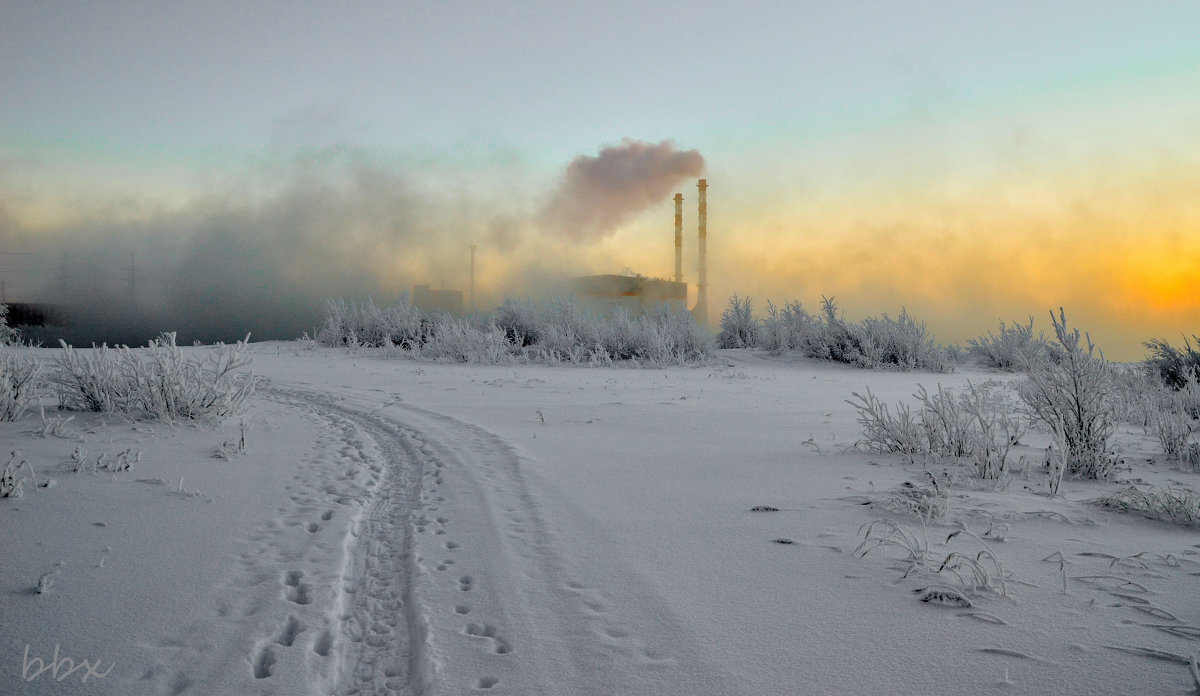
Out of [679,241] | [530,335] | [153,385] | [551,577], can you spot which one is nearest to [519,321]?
[530,335]

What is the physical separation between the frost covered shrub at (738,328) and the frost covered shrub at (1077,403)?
13527 millimetres

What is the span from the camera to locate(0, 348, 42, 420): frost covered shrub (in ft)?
18.7

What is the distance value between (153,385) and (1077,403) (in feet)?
24.3

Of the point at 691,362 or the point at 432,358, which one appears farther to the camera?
the point at 432,358

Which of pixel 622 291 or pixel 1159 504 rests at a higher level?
pixel 622 291

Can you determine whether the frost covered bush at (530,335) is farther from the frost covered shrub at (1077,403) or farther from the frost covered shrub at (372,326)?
the frost covered shrub at (1077,403)

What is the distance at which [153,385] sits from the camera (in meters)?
5.98

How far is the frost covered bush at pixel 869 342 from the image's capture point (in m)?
13.7

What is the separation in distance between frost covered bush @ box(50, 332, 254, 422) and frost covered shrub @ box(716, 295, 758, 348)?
1413cm

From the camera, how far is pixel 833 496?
3816 millimetres

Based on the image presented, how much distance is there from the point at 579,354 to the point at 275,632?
12.8 m

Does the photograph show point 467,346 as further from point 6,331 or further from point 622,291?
point 622,291

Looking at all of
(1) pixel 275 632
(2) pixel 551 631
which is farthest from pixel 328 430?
(2) pixel 551 631

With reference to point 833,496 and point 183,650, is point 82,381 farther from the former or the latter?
point 833,496
